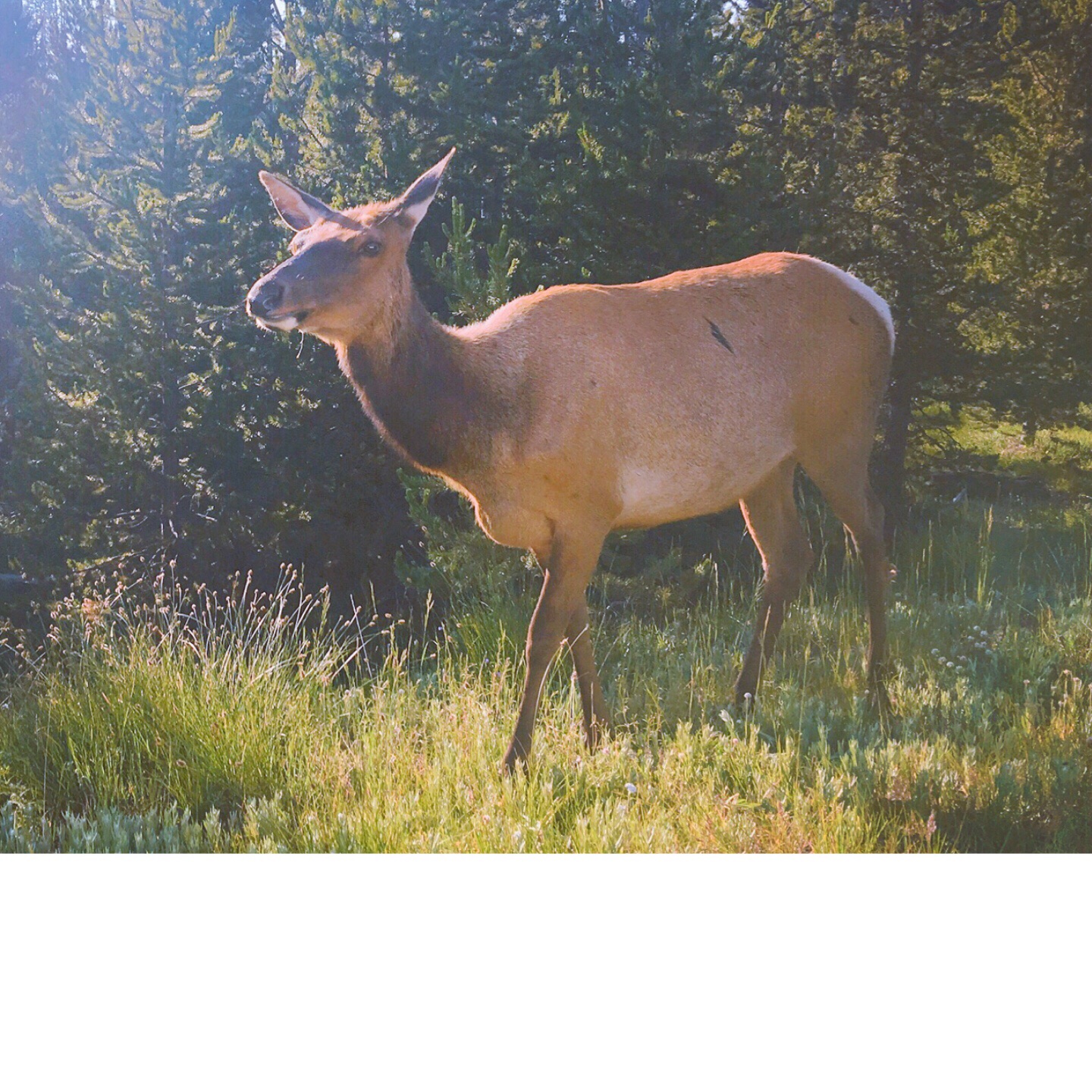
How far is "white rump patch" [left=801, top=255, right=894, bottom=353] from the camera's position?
3.42m

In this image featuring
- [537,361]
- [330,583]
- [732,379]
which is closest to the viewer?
[537,361]

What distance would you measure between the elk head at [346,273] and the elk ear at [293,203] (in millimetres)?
28

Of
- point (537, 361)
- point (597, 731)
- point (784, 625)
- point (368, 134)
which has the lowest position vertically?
point (597, 731)

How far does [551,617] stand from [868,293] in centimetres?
142

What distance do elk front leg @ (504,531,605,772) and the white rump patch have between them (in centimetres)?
120

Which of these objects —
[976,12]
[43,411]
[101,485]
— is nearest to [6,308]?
[43,411]

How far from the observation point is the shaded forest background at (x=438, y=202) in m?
3.27

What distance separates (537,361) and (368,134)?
3.11 feet

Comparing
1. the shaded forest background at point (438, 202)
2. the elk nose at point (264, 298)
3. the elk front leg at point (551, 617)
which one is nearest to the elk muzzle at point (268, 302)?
the elk nose at point (264, 298)

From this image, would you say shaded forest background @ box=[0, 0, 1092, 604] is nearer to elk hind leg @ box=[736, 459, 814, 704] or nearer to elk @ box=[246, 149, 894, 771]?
elk @ box=[246, 149, 894, 771]

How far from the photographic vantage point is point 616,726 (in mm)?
3088

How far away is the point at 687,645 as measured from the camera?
341 centimetres

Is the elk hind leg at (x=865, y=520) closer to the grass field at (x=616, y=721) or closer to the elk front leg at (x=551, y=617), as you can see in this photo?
the grass field at (x=616, y=721)

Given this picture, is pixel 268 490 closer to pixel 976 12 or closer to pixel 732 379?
pixel 732 379
